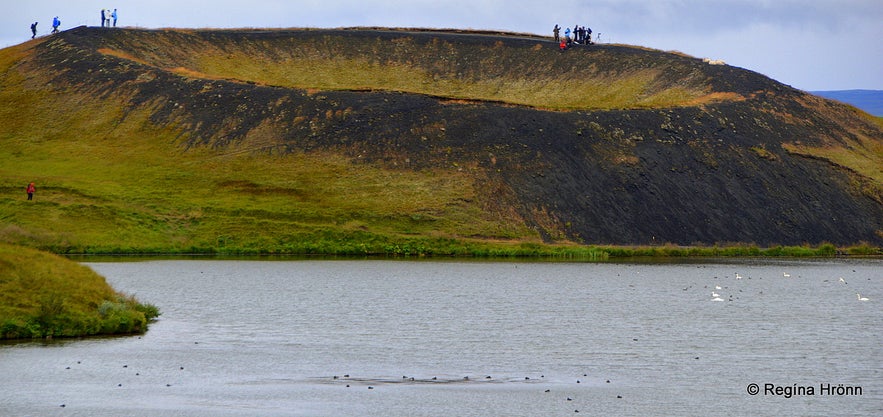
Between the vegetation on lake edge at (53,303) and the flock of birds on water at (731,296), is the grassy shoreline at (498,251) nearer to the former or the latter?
the flock of birds on water at (731,296)

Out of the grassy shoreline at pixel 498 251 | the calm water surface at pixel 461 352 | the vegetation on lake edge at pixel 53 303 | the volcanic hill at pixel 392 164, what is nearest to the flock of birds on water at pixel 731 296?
the calm water surface at pixel 461 352

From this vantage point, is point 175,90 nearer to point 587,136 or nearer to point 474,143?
point 474,143

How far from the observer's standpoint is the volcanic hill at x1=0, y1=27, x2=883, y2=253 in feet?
289

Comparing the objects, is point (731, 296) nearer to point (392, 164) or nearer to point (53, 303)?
point (53, 303)

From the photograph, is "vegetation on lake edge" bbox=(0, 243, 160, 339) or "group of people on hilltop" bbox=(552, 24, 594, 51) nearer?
"vegetation on lake edge" bbox=(0, 243, 160, 339)

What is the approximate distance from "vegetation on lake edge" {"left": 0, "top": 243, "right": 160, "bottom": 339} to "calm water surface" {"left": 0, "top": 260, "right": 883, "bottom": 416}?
3.82 feet

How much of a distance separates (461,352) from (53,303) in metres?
13.7

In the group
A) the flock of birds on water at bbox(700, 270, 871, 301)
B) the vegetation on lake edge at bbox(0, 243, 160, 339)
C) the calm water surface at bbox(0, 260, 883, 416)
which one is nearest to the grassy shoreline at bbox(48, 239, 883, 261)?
the flock of birds on water at bbox(700, 270, 871, 301)

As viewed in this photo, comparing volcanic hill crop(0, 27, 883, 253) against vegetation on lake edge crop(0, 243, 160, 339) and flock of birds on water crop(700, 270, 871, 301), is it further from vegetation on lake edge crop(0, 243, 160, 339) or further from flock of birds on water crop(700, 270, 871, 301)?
Result: vegetation on lake edge crop(0, 243, 160, 339)

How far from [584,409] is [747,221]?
7027cm

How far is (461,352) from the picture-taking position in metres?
38.2

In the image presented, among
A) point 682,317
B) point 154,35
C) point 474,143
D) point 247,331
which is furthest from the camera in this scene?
point 154,35

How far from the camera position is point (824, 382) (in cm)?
3306

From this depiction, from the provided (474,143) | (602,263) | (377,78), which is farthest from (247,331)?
(377,78)
